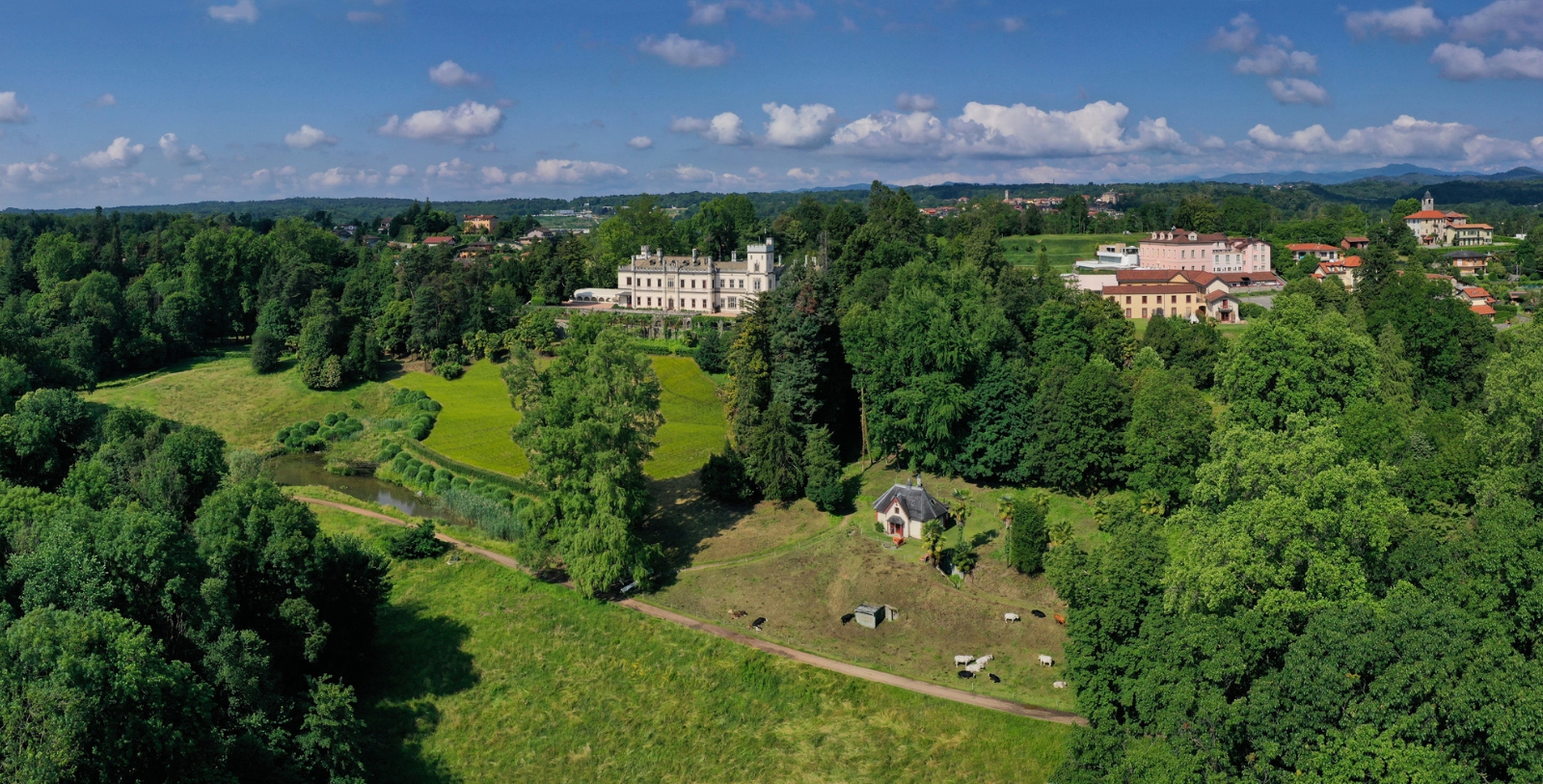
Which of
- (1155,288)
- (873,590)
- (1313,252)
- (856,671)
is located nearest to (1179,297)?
(1155,288)

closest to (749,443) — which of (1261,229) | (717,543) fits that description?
(717,543)

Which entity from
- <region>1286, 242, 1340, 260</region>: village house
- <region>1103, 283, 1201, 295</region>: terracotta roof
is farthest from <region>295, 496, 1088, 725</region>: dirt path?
<region>1286, 242, 1340, 260</region>: village house

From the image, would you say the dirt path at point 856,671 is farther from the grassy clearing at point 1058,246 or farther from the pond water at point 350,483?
the grassy clearing at point 1058,246

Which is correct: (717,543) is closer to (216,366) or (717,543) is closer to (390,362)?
(390,362)

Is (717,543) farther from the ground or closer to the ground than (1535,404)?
closer to the ground

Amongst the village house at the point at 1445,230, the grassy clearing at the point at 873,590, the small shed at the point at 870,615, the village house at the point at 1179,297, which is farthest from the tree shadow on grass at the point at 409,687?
the village house at the point at 1445,230
